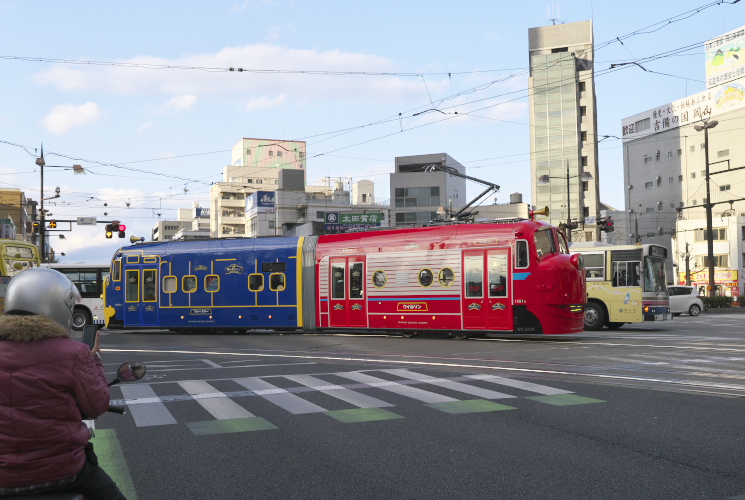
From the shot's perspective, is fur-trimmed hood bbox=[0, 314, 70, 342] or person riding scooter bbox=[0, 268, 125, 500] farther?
fur-trimmed hood bbox=[0, 314, 70, 342]

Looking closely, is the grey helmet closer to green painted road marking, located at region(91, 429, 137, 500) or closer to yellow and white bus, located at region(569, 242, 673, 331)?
green painted road marking, located at region(91, 429, 137, 500)

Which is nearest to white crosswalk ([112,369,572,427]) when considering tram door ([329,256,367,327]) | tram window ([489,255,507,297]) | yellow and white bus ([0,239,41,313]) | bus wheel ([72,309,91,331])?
tram window ([489,255,507,297])

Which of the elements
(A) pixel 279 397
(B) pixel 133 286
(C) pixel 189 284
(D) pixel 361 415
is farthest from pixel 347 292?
(D) pixel 361 415

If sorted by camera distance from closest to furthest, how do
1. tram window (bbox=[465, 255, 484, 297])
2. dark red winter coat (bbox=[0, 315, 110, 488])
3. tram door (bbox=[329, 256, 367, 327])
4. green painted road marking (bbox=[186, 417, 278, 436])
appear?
dark red winter coat (bbox=[0, 315, 110, 488]) → green painted road marking (bbox=[186, 417, 278, 436]) → tram window (bbox=[465, 255, 484, 297]) → tram door (bbox=[329, 256, 367, 327])

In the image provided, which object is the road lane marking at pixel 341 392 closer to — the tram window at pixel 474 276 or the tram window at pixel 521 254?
the tram window at pixel 474 276

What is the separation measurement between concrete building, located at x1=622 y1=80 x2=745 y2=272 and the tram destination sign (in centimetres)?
3023

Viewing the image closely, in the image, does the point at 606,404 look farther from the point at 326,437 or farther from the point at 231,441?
the point at 231,441

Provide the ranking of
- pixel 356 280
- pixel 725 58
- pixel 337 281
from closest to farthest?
pixel 356 280 → pixel 337 281 → pixel 725 58

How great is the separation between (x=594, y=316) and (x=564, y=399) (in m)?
17.0

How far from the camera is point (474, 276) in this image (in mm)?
19906

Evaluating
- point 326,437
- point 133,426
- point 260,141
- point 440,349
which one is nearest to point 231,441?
point 326,437

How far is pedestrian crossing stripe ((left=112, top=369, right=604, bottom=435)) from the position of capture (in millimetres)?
8328

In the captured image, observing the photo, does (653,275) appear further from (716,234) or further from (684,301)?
(716,234)

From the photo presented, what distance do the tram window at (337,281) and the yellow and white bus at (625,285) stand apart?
8.98 m
